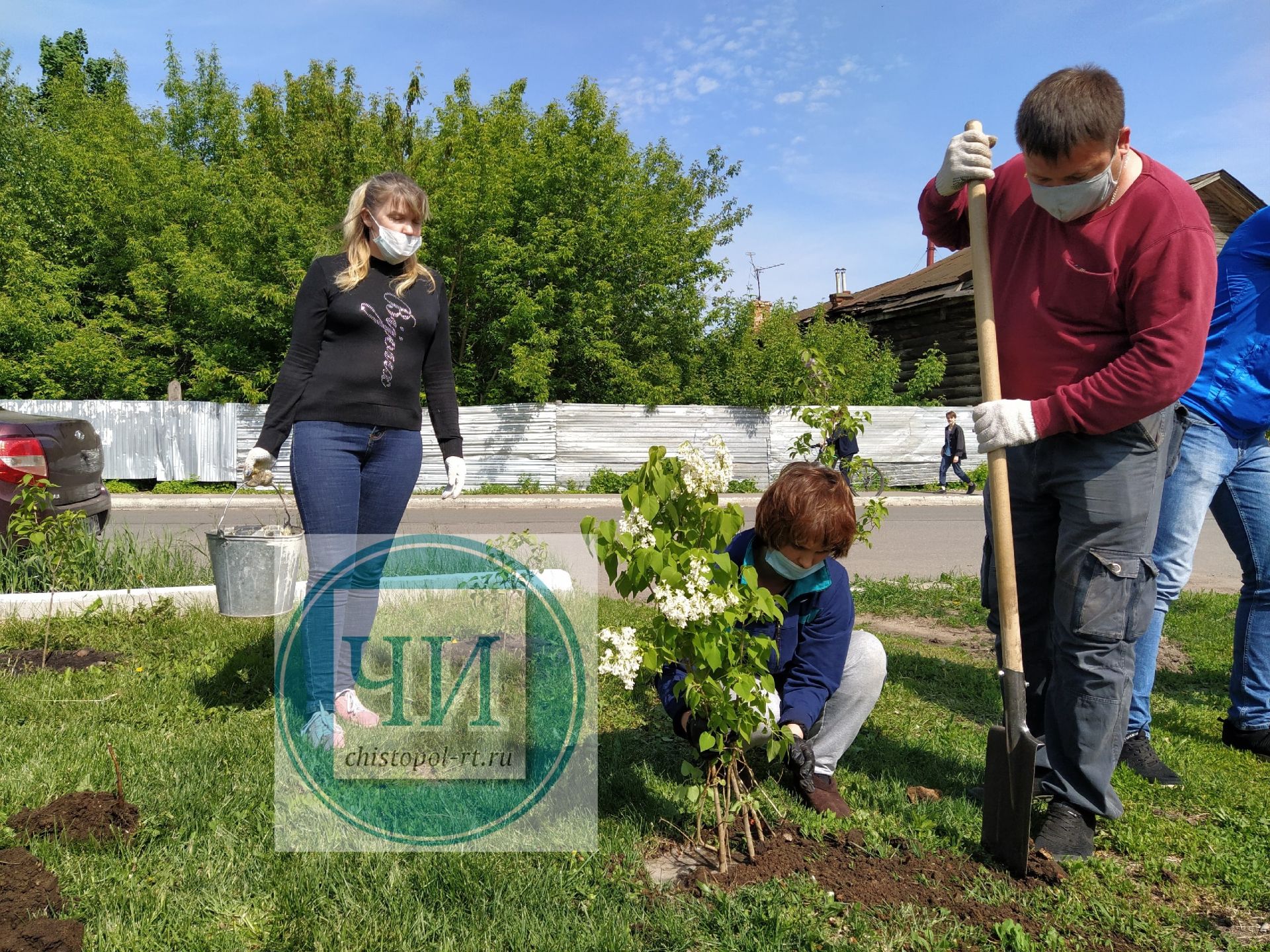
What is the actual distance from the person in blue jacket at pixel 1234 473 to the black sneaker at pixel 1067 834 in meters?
0.77

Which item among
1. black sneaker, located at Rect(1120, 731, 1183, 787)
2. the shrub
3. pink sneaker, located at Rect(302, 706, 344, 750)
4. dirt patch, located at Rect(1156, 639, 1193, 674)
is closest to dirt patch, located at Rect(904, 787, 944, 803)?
black sneaker, located at Rect(1120, 731, 1183, 787)

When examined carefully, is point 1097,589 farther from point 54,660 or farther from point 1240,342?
point 54,660

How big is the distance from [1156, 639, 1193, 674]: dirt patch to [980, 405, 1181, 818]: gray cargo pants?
2.47m

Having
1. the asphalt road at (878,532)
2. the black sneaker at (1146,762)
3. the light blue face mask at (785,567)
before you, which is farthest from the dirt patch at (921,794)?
the asphalt road at (878,532)

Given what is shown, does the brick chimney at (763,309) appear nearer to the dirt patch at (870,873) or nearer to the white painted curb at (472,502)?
the white painted curb at (472,502)

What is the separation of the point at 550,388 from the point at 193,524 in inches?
360

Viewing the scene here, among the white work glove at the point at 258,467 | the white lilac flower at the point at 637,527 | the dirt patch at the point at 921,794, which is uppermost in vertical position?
the white work glove at the point at 258,467

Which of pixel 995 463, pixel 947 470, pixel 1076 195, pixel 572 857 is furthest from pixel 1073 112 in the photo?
pixel 947 470

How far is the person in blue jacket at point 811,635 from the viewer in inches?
100

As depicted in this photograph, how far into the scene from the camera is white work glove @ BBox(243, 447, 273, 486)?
311 centimetres

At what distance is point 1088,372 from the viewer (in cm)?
256

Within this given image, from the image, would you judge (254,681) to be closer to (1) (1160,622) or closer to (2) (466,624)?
(2) (466,624)

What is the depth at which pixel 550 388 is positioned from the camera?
1941 centimetres

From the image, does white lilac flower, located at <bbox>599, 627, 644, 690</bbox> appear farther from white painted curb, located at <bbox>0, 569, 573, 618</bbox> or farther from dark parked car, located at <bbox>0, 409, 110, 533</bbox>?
dark parked car, located at <bbox>0, 409, 110, 533</bbox>
